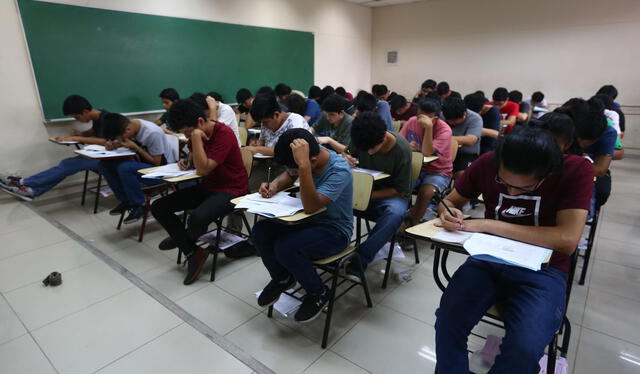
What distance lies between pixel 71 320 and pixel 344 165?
182 cm

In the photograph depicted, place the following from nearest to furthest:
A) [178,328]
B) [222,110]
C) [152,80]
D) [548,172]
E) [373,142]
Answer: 1. [548,172]
2. [178,328]
3. [373,142]
4. [222,110]
5. [152,80]

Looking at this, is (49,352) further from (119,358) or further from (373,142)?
(373,142)

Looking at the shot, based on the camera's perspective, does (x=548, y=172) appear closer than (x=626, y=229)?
Yes

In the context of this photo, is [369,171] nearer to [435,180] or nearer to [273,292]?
[435,180]

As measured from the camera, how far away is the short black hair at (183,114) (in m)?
2.26

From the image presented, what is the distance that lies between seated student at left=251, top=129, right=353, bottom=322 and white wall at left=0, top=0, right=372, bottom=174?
11.9ft

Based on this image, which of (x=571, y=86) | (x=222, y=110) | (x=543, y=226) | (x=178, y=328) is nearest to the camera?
(x=543, y=226)

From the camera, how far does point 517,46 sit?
6.58 m

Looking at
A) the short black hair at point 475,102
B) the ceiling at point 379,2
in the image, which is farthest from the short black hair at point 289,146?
the ceiling at point 379,2

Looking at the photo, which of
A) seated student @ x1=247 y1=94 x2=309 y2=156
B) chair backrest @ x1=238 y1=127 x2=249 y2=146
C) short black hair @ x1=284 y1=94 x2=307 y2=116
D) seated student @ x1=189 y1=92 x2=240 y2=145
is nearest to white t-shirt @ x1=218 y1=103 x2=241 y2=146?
seated student @ x1=189 y1=92 x2=240 y2=145

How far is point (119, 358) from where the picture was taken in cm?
173

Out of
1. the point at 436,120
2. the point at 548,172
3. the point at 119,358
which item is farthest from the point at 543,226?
the point at 119,358

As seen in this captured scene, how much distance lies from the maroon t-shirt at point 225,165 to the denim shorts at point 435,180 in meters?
1.37

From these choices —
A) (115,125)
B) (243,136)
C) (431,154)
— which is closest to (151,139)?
(115,125)
